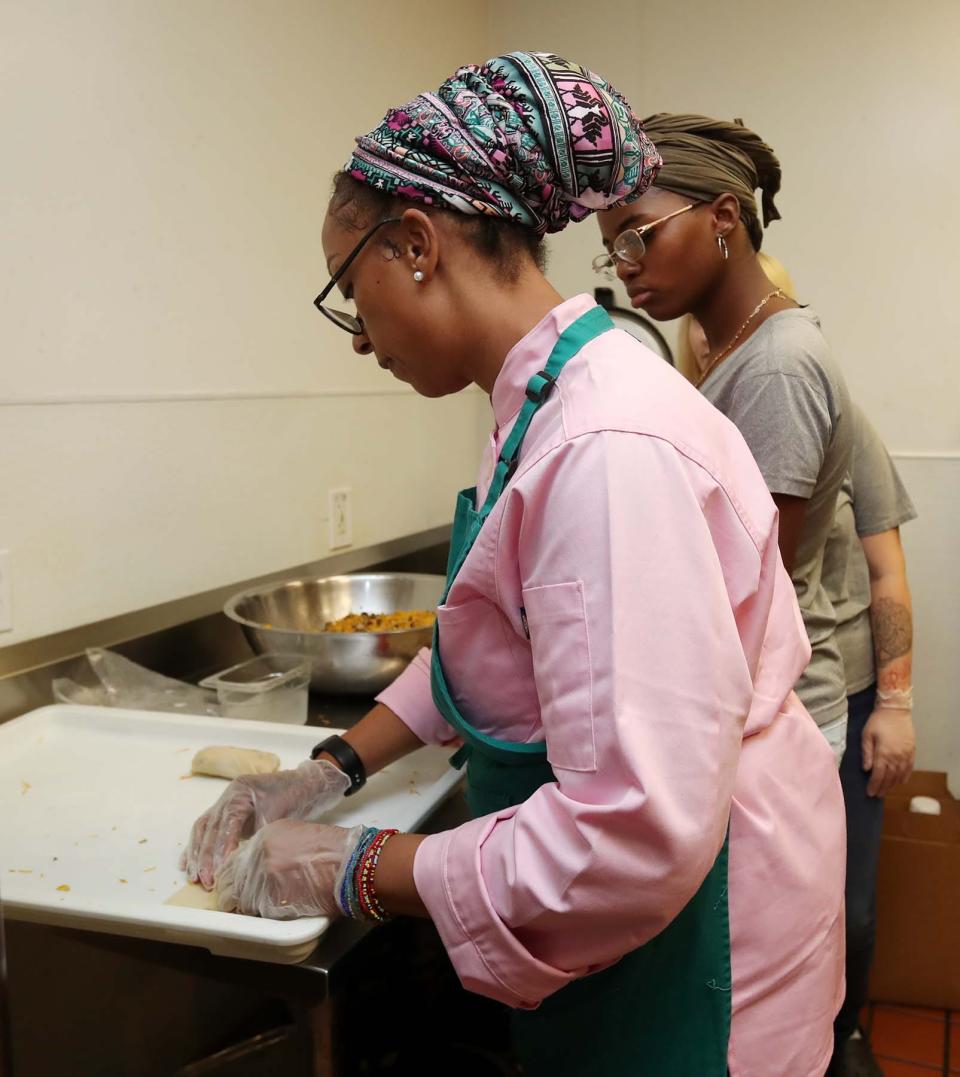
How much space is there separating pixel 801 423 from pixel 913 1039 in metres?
1.57

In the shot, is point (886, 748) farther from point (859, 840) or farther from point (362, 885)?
point (362, 885)

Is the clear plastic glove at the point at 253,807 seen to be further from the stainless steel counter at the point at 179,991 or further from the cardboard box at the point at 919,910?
the cardboard box at the point at 919,910

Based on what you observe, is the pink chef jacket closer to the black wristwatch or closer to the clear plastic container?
the black wristwatch

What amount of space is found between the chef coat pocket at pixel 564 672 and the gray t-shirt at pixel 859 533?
927 millimetres

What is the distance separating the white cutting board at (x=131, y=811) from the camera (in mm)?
834

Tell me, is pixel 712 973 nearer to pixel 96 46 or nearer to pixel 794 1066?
pixel 794 1066

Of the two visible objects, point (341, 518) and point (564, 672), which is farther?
point (341, 518)

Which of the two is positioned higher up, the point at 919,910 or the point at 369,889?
the point at 369,889

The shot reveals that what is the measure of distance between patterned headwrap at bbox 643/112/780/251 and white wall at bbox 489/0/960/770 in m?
1.15

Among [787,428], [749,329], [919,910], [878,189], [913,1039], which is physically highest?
[878,189]

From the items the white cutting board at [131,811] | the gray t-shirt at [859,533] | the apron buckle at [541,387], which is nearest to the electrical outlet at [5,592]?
the white cutting board at [131,811]

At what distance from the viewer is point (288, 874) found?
834 mm

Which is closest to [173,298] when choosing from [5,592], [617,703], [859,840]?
[5,592]

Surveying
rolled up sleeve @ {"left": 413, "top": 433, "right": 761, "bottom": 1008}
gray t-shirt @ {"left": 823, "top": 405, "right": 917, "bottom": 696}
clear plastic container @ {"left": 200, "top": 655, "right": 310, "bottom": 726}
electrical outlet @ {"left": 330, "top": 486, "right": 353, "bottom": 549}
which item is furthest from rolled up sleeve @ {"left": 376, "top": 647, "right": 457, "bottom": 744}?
electrical outlet @ {"left": 330, "top": 486, "right": 353, "bottom": 549}
